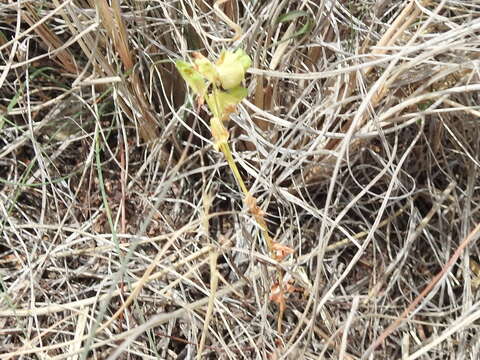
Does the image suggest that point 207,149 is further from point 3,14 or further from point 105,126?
point 3,14

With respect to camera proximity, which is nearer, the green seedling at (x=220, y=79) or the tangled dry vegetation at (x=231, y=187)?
the green seedling at (x=220, y=79)

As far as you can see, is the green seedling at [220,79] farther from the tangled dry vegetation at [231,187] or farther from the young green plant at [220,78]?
the tangled dry vegetation at [231,187]

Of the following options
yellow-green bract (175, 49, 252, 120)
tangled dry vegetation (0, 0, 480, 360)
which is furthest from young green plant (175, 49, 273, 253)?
tangled dry vegetation (0, 0, 480, 360)

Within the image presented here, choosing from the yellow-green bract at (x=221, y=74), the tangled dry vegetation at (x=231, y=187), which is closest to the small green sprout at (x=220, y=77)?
the yellow-green bract at (x=221, y=74)

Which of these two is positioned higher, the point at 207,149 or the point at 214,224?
the point at 207,149

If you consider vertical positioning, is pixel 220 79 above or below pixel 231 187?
above

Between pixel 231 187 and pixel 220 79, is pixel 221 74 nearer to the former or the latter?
pixel 220 79

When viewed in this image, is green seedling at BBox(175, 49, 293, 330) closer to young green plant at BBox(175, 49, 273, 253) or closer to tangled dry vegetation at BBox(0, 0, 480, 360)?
young green plant at BBox(175, 49, 273, 253)

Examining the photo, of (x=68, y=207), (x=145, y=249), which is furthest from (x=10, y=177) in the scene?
(x=145, y=249)

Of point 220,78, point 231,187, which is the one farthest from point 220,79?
point 231,187
